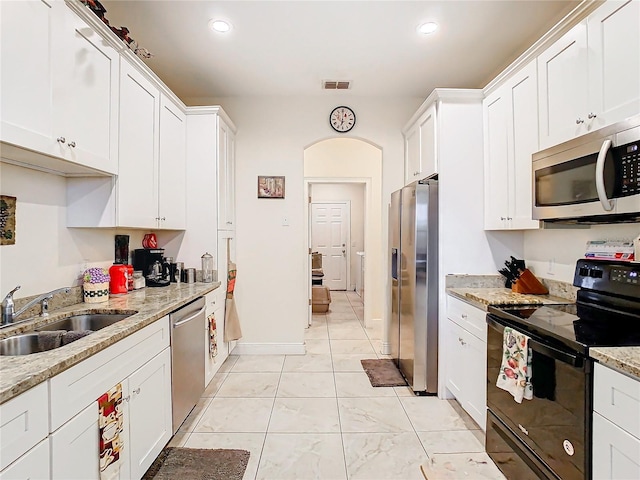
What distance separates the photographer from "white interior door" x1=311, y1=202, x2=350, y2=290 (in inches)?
326

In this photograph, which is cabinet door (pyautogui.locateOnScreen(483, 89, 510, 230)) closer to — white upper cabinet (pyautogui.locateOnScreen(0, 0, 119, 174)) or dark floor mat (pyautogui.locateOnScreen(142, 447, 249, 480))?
dark floor mat (pyautogui.locateOnScreen(142, 447, 249, 480))

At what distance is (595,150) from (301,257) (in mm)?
2735

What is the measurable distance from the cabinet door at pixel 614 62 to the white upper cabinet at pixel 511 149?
0.48m

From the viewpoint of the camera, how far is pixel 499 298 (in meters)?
2.26

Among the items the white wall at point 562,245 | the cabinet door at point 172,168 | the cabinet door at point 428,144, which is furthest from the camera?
the cabinet door at point 428,144

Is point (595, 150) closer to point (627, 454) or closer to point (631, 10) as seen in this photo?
point (631, 10)

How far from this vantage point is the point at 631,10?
1510mm

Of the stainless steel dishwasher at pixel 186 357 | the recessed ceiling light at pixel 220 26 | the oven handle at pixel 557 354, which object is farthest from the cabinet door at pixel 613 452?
the recessed ceiling light at pixel 220 26

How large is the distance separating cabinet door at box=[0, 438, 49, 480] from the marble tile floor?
1111 mm

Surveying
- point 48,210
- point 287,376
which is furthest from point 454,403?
point 48,210

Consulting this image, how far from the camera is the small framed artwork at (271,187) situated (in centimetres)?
382

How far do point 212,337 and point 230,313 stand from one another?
51 cm

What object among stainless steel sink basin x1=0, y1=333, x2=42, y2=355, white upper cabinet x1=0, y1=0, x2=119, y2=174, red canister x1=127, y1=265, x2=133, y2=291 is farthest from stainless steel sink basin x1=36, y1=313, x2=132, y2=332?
white upper cabinet x1=0, y1=0, x2=119, y2=174

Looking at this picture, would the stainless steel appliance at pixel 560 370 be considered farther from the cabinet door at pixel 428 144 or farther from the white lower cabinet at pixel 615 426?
the cabinet door at pixel 428 144
